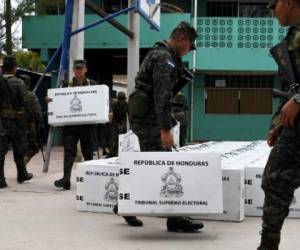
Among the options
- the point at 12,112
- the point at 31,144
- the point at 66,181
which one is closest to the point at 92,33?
the point at 31,144

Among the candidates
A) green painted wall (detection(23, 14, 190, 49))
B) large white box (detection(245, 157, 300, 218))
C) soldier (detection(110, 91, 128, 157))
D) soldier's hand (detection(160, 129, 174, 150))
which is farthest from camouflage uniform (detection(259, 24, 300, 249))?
green painted wall (detection(23, 14, 190, 49))

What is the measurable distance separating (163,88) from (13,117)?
3.94m

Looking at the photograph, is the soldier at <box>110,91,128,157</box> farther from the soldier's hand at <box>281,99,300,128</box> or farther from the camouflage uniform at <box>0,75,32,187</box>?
the soldier's hand at <box>281,99,300,128</box>

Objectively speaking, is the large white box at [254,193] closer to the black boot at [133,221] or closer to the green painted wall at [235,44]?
the black boot at [133,221]

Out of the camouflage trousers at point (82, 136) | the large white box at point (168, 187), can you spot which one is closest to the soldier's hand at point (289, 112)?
the large white box at point (168, 187)

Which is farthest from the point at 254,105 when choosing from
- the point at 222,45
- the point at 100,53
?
the point at 100,53

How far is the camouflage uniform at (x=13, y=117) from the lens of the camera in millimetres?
8711

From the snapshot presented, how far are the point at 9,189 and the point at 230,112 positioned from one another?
14170 mm

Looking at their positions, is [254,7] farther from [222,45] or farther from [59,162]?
[59,162]

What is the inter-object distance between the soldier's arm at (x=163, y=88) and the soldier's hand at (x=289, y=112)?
4.75 ft

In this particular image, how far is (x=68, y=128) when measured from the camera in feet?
27.5

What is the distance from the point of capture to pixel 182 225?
562 centimetres

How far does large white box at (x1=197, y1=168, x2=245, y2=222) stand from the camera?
615 centimetres

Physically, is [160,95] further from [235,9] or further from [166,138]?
[235,9]
